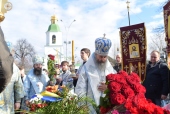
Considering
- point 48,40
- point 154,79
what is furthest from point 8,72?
point 48,40

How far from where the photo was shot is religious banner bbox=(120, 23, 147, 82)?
22.3 ft

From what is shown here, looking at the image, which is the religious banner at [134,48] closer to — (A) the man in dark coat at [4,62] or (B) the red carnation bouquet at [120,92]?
(B) the red carnation bouquet at [120,92]

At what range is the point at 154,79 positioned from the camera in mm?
6289

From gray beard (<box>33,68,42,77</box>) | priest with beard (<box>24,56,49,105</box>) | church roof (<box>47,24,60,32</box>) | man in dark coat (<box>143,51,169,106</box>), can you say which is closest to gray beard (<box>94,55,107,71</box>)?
man in dark coat (<box>143,51,169,106</box>)

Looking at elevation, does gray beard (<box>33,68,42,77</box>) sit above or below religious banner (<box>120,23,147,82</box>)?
below

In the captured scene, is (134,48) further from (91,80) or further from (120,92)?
(120,92)

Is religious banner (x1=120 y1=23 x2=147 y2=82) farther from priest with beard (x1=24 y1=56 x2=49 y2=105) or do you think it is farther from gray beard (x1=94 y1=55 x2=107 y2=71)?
gray beard (x1=94 y1=55 x2=107 y2=71)

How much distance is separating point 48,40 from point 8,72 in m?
89.5

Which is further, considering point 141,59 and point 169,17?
point 141,59

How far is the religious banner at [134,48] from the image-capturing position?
22.3 feet

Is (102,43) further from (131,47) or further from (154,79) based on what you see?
(131,47)

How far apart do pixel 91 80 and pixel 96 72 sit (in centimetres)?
16

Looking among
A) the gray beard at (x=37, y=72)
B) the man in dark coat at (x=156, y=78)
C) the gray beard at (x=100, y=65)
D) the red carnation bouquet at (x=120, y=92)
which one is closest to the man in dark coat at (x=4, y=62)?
the red carnation bouquet at (x=120, y=92)

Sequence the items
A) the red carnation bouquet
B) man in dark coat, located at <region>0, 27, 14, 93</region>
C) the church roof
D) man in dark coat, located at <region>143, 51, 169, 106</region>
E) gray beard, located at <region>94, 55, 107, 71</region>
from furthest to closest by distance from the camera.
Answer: the church roof, man in dark coat, located at <region>143, 51, 169, 106</region>, gray beard, located at <region>94, 55, 107, 71</region>, the red carnation bouquet, man in dark coat, located at <region>0, 27, 14, 93</region>
